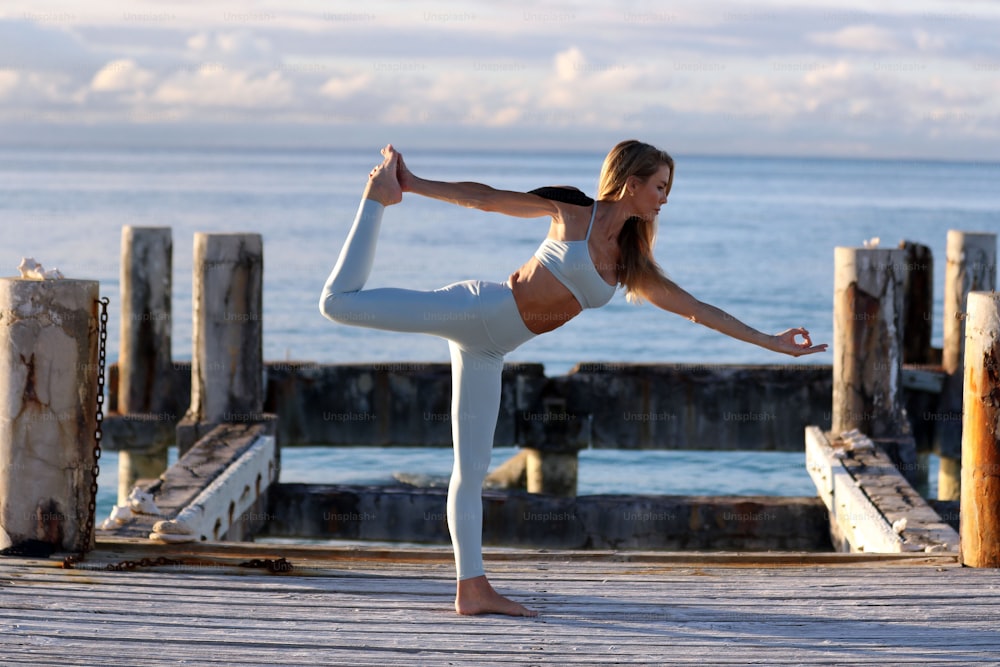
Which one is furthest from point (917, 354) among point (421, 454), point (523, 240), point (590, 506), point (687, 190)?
point (687, 190)

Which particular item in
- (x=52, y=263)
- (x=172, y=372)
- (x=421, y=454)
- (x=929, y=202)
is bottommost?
(x=421, y=454)

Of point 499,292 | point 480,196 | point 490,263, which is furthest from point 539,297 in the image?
point 490,263

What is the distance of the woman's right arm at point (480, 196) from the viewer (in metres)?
4.93

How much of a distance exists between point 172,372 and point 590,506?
4820 mm

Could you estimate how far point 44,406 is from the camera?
5875mm

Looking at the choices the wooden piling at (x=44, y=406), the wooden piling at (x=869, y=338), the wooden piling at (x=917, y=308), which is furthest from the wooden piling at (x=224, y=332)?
the wooden piling at (x=917, y=308)

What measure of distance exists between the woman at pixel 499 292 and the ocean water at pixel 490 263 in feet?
50.0

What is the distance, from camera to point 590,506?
29.2 feet

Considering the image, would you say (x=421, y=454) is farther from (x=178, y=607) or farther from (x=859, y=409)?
(x=178, y=607)

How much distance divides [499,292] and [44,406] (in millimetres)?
2320

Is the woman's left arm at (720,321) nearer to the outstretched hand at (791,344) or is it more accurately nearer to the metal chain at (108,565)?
the outstretched hand at (791,344)

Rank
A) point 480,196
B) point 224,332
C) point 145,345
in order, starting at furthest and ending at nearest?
1. point 145,345
2. point 224,332
3. point 480,196

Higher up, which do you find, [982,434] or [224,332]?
[224,332]

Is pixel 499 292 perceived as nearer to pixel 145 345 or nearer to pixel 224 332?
pixel 224 332
